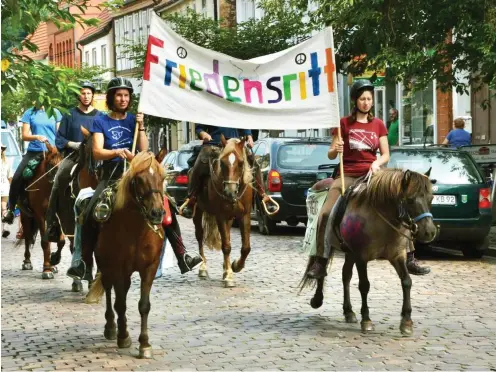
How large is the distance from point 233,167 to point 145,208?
16.5ft

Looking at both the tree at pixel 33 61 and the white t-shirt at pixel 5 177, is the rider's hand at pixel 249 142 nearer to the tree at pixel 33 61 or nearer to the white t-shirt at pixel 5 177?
the tree at pixel 33 61

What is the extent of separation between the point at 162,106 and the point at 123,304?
202 cm

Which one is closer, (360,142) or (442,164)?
(360,142)

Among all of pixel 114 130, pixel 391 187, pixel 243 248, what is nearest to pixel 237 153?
pixel 243 248

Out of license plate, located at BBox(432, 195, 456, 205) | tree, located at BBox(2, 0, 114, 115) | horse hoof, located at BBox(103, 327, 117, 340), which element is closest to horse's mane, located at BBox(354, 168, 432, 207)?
horse hoof, located at BBox(103, 327, 117, 340)

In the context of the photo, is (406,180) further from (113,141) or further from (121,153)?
(113,141)

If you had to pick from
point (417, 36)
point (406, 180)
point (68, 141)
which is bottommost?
point (406, 180)

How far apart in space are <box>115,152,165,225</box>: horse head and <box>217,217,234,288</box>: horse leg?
4.75 meters

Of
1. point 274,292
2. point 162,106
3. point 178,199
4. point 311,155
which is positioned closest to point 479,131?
point 178,199

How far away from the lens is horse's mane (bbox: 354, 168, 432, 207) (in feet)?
32.8

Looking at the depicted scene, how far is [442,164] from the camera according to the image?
17719 millimetres

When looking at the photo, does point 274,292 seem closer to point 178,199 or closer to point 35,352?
point 35,352

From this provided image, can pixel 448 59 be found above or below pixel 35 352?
above

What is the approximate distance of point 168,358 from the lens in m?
8.97
